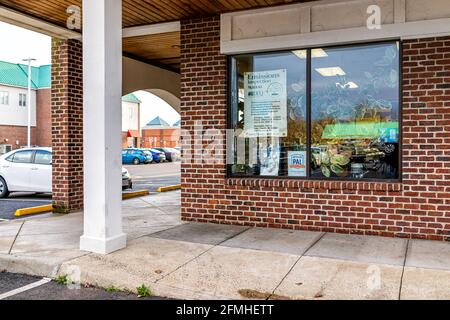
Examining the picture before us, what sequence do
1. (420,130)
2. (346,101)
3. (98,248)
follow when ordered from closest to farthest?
(98,248)
(420,130)
(346,101)

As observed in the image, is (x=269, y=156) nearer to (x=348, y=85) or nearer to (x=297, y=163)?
(x=297, y=163)

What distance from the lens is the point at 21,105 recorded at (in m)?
44.0

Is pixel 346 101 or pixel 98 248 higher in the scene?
pixel 346 101

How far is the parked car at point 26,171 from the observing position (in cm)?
1155

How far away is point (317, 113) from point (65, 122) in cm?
517

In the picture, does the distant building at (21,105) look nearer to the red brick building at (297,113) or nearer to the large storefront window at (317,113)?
the red brick building at (297,113)

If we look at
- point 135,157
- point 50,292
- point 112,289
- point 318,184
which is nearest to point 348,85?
point 318,184

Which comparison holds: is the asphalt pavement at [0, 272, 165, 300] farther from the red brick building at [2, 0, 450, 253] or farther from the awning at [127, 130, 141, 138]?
the awning at [127, 130, 141, 138]

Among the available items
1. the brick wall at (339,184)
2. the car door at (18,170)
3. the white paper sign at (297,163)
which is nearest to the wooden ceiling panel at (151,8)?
the brick wall at (339,184)

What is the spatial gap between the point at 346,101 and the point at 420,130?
120cm
